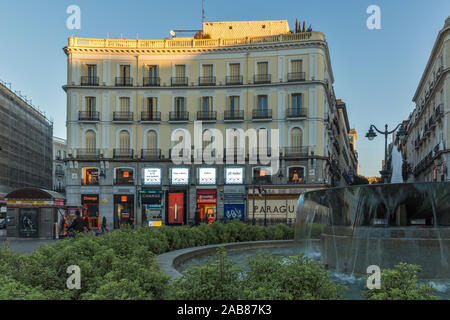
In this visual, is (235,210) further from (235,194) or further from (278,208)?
(278,208)

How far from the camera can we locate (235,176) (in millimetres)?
42531

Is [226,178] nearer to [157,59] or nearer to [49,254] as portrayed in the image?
[157,59]

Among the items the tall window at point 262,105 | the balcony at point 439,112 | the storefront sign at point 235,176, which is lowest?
the storefront sign at point 235,176

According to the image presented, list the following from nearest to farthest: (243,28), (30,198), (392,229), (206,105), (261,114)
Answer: (392,229) < (30,198) < (261,114) < (206,105) < (243,28)

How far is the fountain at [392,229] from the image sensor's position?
927 cm

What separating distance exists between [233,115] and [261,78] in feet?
13.9

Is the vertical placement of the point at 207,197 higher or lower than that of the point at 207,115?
lower

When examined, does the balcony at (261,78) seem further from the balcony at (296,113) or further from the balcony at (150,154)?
the balcony at (150,154)

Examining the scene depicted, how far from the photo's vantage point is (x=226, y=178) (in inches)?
1674

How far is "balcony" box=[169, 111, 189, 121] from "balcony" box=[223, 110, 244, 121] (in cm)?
357

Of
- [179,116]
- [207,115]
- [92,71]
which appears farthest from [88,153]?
[207,115]

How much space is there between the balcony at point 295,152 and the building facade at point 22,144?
27.2 metres

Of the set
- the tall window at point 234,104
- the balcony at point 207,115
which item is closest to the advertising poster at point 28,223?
the balcony at point 207,115
